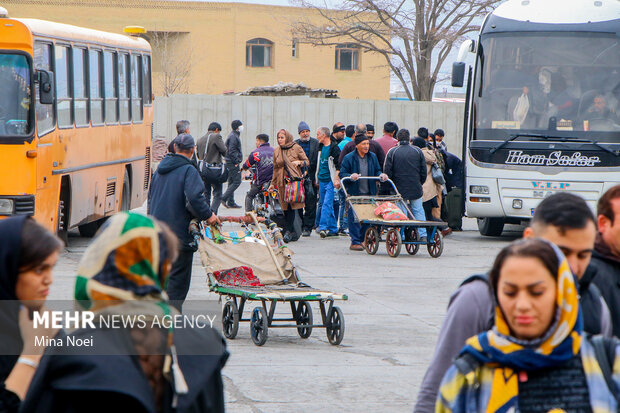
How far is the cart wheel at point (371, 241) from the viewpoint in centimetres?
1484

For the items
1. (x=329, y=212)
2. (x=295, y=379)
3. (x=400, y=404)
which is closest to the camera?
(x=400, y=404)

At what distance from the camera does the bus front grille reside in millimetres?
12281

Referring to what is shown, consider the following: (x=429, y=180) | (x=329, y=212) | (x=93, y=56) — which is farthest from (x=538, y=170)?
(x=93, y=56)

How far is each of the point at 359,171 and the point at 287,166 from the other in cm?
109

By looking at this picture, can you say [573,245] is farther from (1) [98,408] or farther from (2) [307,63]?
(2) [307,63]

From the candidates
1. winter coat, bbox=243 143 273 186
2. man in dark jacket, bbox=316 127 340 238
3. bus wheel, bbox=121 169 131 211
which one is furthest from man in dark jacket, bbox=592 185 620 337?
bus wheel, bbox=121 169 131 211

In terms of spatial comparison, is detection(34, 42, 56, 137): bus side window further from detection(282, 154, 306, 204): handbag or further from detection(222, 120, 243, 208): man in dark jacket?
detection(222, 120, 243, 208): man in dark jacket

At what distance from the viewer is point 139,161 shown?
1872cm

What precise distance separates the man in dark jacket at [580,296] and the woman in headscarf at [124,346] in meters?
0.93

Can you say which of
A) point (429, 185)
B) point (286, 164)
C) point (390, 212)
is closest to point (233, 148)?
point (429, 185)

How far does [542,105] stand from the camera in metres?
16.2

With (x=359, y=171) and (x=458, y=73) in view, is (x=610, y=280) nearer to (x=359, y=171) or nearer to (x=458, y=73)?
(x=359, y=171)

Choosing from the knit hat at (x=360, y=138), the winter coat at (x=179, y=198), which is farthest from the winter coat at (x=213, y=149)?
the winter coat at (x=179, y=198)

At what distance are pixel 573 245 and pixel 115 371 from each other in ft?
5.20
